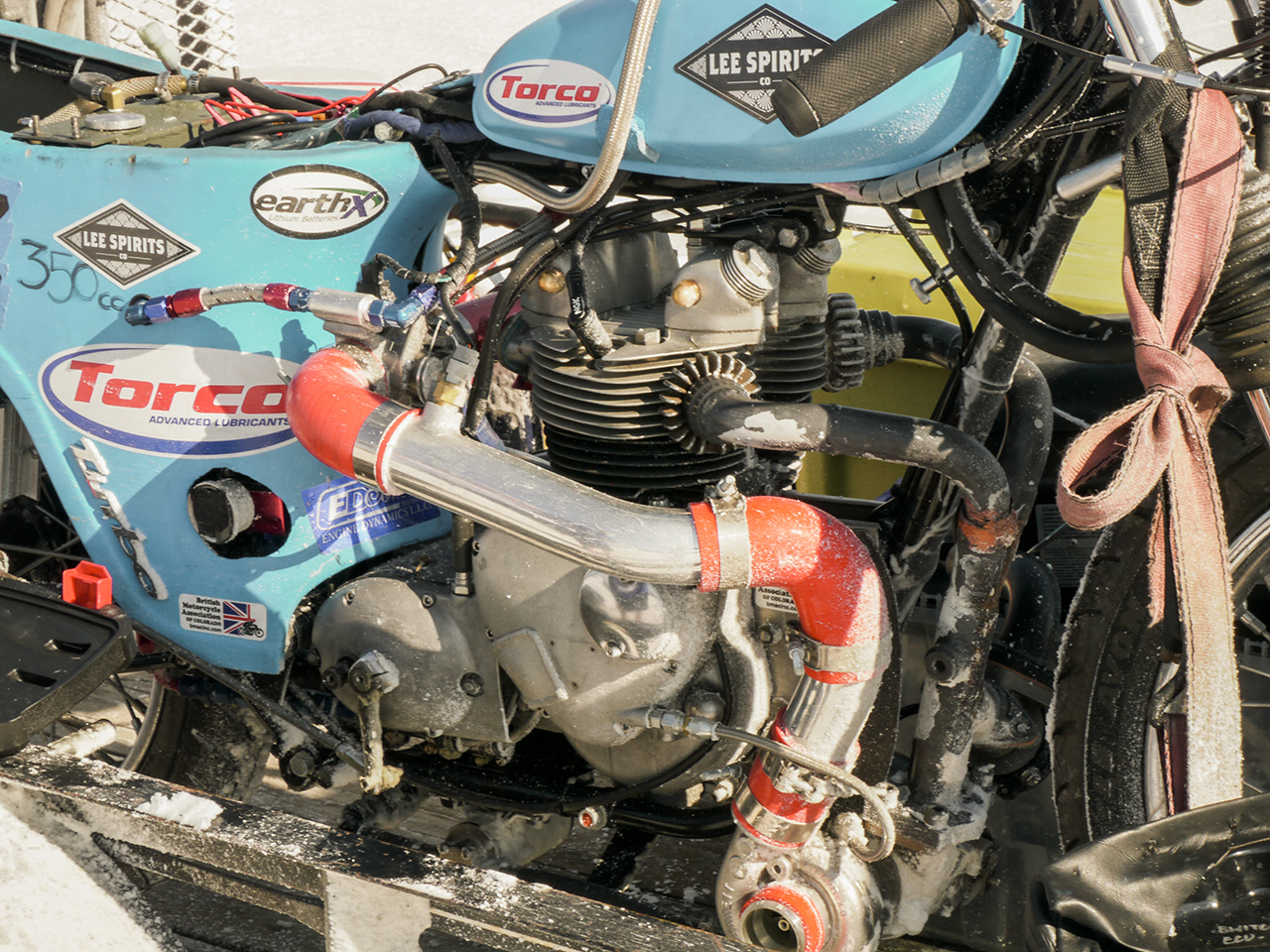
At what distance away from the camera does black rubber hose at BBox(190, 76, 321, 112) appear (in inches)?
105

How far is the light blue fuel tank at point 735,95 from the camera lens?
1.57 meters

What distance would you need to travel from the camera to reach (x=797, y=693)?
1.76m

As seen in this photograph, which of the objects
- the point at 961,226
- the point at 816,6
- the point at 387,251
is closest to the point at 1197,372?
the point at 961,226

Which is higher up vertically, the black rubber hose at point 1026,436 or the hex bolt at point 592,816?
the black rubber hose at point 1026,436

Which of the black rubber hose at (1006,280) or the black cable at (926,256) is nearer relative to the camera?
the black rubber hose at (1006,280)

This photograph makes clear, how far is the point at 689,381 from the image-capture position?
1729 mm

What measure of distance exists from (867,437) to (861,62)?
21.1 inches

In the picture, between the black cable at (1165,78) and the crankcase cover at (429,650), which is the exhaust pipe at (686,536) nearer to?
the crankcase cover at (429,650)

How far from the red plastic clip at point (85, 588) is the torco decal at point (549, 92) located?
1061 millimetres

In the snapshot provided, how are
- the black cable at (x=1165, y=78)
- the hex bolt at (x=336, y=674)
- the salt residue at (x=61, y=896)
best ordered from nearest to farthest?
1. the black cable at (x=1165, y=78)
2. the salt residue at (x=61, y=896)
3. the hex bolt at (x=336, y=674)

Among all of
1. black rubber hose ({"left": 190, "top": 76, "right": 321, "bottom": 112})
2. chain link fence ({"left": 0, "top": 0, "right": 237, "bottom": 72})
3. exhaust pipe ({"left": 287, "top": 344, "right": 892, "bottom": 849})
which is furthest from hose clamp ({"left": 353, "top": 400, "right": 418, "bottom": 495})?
chain link fence ({"left": 0, "top": 0, "right": 237, "bottom": 72})

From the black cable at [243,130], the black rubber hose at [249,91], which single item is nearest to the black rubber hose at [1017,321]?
the black cable at [243,130]

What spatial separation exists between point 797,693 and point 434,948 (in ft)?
3.43

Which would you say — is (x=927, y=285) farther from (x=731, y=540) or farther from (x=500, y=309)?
(x=500, y=309)
